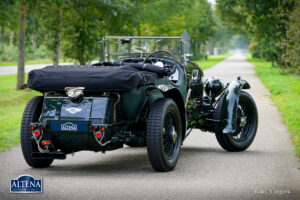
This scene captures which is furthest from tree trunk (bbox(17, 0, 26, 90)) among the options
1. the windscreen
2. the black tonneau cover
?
the black tonneau cover

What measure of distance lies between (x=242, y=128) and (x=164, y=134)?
221 cm

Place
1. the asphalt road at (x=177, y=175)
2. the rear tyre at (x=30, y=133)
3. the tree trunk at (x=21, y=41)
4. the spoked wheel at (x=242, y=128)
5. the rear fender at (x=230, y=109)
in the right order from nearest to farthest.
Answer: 1. the asphalt road at (x=177, y=175)
2. the rear tyre at (x=30, y=133)
3. the rear fender at (x=230, y=109)
4. the spoked wheel at (x=242, y=128)
5. the tree trunk at (x=21, y=41)

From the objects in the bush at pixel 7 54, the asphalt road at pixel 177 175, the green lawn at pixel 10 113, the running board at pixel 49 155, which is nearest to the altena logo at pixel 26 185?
the asphalt road at pixel 177 175

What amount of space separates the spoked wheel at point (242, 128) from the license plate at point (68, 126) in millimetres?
2523

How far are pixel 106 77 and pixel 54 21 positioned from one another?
13.7 meters

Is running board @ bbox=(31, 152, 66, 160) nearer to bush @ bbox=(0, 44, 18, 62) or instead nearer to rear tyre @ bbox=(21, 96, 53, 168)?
rear tyre @ bbox=(21, 96, 53, 168)

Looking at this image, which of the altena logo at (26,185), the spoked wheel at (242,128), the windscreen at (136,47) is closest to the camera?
the altena logo at (26,185)

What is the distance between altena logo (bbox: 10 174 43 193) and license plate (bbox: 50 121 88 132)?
0.63 meters

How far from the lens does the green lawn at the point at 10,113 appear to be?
30.4ft

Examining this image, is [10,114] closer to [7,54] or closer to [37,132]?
[37,132]

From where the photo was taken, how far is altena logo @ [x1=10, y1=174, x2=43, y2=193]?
5442 millimetres

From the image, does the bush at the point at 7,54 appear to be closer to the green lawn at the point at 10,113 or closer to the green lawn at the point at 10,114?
the green lawn at the point at 10,113

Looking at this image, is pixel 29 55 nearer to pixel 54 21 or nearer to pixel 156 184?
pixel 54 21

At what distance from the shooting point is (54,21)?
19141 mm
